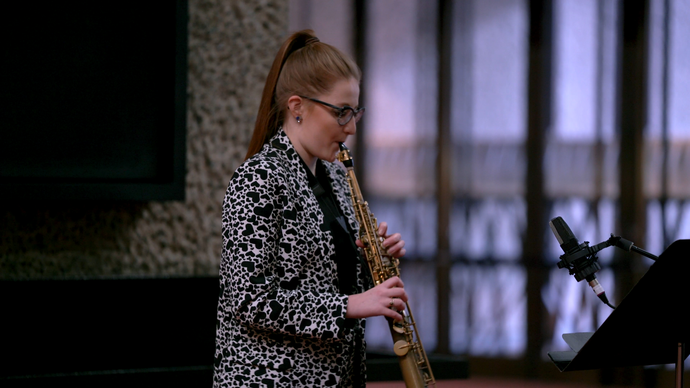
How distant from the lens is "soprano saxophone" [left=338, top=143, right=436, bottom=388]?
167cm

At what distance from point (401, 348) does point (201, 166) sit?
1.40m

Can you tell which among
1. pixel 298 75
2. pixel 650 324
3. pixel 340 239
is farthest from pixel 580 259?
pixel 298 75

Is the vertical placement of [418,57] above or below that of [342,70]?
above

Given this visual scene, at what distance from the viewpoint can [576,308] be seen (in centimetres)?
407

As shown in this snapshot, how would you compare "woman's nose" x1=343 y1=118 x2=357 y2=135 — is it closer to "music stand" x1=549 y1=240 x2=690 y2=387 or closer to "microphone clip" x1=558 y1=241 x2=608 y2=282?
"microphone clip" x1=558 y1=241 x2=608 y2=282

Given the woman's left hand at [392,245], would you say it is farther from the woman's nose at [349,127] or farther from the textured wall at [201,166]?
the textured wall at [201,166]

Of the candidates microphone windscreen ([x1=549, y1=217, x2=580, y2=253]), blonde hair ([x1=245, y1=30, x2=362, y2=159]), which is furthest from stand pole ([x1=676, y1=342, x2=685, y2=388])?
blonde hair ([x1=245, y1=30, x2=362, y2=159])

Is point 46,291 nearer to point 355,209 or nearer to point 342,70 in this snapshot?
point 355,209

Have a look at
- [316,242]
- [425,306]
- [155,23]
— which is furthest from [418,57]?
[316,242]

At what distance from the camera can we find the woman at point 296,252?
1.45 meters

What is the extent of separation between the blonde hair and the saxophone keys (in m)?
0.61

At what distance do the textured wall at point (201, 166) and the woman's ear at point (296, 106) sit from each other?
1173 millimetres

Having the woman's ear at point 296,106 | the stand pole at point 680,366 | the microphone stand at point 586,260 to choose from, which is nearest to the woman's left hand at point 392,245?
the woman's ear at point 296,106

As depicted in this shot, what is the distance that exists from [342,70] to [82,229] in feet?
4.67
